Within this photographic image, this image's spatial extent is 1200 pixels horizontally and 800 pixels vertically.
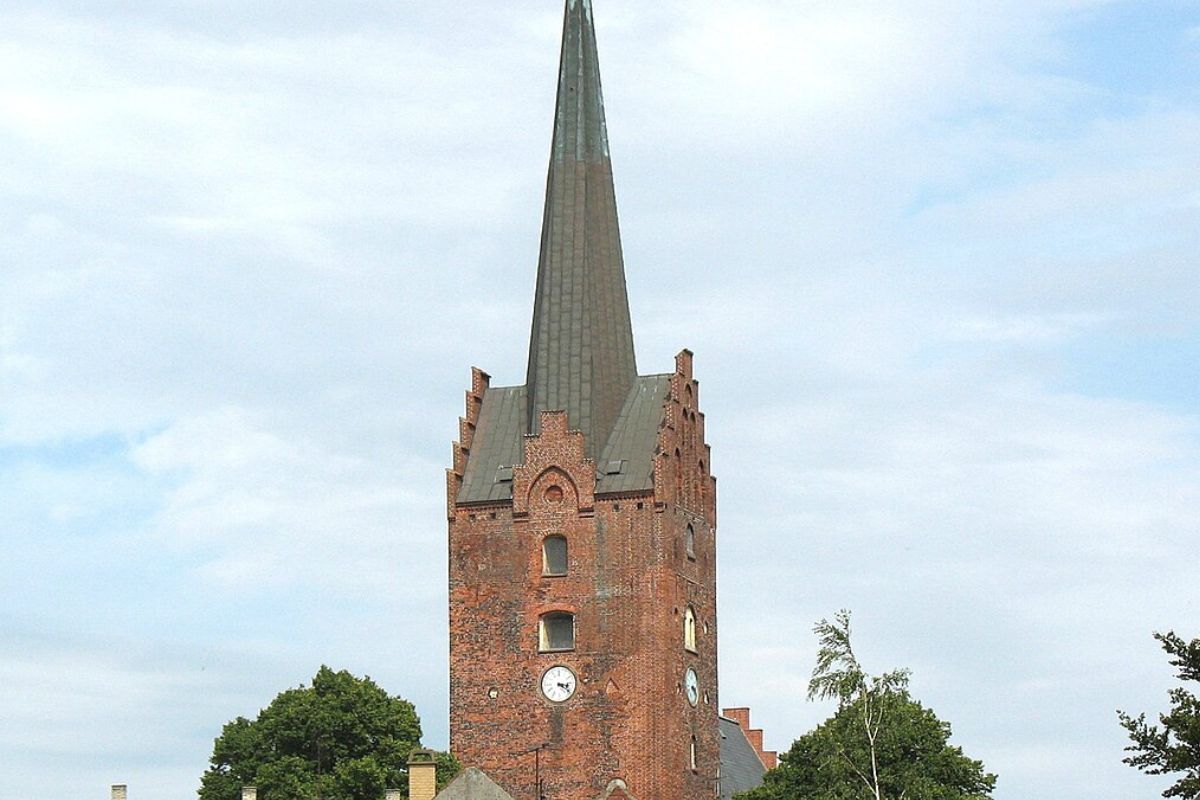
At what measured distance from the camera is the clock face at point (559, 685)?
7675 cm

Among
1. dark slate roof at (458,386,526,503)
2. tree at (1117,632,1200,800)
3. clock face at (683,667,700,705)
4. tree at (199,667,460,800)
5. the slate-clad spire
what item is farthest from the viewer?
the slate-clad spire

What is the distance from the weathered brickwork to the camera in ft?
250

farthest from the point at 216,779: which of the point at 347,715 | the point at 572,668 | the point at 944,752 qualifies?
Result: the point at 944,752

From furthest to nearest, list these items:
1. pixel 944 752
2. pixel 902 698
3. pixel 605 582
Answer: pixel 605 582 → pixel 944 752 → pixel 902 698

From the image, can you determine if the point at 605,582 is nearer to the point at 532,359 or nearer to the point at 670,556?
the point at 670,556

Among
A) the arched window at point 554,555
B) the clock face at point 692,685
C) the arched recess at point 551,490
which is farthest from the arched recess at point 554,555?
the clock face at point 692,685

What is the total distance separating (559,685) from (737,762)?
2148cm

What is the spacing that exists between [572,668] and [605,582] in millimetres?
2476

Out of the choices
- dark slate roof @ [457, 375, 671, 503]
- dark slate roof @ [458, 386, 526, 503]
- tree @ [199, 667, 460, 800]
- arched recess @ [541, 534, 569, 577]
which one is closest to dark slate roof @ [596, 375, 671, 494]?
dark slate roof @ [457, 375, 671, 503]

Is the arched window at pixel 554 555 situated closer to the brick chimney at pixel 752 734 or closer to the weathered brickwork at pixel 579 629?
the weathered brickwork at pixel 579 629

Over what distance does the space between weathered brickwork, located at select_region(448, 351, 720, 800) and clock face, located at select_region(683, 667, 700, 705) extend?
24cm

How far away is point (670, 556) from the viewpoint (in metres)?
77.7

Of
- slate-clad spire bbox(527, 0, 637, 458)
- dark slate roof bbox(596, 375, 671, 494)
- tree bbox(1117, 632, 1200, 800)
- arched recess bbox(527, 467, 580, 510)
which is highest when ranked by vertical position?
slate-clad spire bbox(527, 0, 637, 458)

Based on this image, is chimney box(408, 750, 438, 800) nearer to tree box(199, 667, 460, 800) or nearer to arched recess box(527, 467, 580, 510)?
tree box(199, 667, 460, 800)
